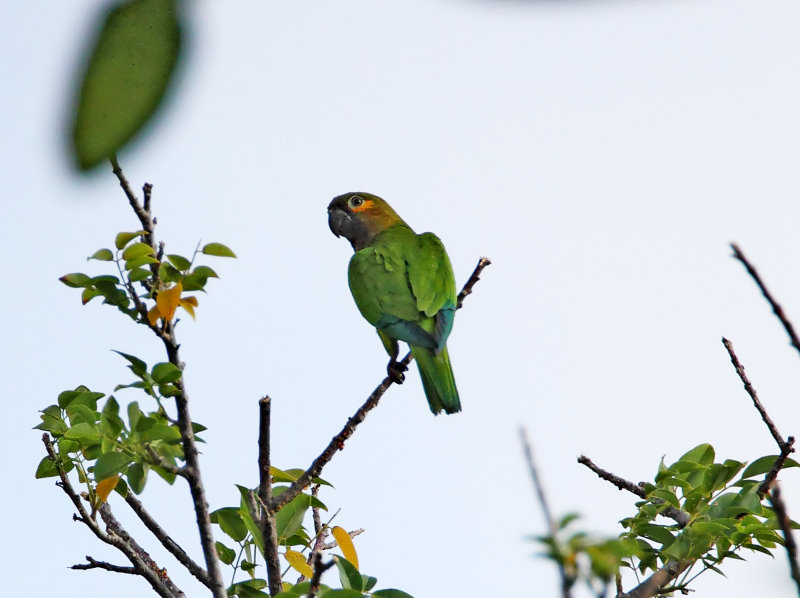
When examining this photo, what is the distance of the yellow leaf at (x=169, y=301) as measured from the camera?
205cm

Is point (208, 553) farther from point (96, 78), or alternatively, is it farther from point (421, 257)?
point (421, 257)

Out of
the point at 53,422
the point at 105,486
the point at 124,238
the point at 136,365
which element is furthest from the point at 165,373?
the point at 53,422

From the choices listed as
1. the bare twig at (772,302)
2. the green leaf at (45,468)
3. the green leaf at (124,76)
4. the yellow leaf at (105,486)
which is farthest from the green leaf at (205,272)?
the green leaf at (124,76)

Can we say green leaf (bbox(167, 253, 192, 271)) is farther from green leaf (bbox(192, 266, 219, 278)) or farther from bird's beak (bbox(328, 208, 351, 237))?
bird's beak (bbox(328, 208, 351, 237))

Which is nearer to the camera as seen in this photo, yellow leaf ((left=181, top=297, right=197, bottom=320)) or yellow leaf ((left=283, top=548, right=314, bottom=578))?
yellow leaf ((left=181, top=297, right=197, bottom=320))

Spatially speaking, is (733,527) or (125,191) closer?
(125,191)

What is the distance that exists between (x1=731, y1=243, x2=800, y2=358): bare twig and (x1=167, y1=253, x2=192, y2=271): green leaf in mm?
1679

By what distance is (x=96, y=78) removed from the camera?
37 cm

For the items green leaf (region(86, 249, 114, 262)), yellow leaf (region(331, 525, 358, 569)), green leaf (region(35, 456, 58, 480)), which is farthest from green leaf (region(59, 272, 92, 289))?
yellow leaf (region(331, 525, 358, 569))

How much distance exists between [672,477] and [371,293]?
7.29ft

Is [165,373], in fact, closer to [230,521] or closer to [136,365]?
[136,365]

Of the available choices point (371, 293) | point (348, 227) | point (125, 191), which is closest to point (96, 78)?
point (125, 191)

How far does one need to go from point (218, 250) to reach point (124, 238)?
28cm

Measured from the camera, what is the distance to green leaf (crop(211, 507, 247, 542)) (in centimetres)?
255
